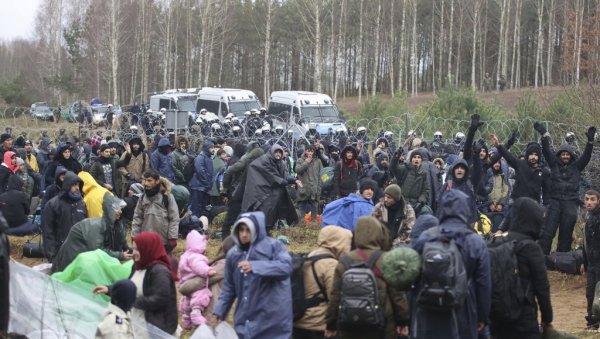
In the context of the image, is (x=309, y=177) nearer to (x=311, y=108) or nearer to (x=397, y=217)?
(x=397, y=217)

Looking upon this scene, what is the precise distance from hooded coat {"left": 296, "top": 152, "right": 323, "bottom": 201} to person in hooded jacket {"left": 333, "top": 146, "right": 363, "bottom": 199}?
1.12 metres

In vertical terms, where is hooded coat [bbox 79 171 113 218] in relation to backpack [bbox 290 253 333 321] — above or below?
above

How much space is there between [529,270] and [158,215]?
4230 mm

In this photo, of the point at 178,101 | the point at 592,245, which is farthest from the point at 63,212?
the point at 178,101

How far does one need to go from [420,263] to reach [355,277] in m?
0.44

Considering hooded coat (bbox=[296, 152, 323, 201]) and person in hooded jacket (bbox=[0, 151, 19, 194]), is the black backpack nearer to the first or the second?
person in hooded jacket (bbox=[0, 151, 19, 194])

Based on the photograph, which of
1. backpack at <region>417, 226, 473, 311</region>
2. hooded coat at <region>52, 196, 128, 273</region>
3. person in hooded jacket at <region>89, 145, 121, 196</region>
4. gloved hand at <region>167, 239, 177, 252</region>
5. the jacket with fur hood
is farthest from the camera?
person in hooded jacket at <region>89, 145, 121, 196</region>

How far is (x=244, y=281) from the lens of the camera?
6.59m

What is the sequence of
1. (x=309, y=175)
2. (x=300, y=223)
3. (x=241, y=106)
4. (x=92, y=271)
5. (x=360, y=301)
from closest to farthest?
1. (x=360, y=301)
2. (x=92, y=271)
3. (x=309, y=175)
4. (x=300, y=223)
5. (x=241, y=106)

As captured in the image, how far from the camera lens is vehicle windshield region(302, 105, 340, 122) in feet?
97.1

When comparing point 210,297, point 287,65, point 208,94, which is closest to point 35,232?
point 210,297

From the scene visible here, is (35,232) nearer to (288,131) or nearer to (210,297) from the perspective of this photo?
(210,297)

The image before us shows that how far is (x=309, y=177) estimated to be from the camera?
52.2ft

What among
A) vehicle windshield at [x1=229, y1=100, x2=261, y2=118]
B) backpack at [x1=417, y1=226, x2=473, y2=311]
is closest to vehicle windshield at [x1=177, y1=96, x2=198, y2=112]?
vehicle windshield at [x1=229, y1=100, x2=261, y2=118]
